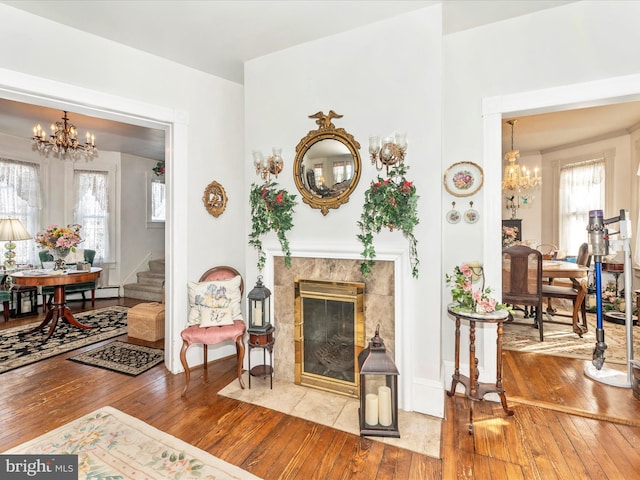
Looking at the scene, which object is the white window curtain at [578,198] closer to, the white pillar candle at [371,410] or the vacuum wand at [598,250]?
the vacuum wand at [598,250]

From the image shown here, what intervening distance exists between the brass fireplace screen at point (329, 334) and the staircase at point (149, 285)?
13.4 feet

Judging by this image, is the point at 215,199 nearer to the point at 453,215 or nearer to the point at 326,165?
the point at 326,165

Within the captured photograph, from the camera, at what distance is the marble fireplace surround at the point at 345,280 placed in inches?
98.6

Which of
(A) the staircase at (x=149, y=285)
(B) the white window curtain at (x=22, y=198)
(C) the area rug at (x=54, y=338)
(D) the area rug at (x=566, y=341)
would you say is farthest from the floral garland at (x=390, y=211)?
(B) the white window curtain at (x=22, y=198)

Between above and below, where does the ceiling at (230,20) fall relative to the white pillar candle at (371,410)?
above

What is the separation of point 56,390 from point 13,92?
245cm

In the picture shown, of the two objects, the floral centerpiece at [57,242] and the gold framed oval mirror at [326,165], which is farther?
the floral centerpiece at [57,242]

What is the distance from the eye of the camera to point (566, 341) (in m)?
3.85

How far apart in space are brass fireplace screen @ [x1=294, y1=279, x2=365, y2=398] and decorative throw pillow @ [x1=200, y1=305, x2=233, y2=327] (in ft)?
2.14

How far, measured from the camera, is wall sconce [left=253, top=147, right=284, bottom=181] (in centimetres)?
293

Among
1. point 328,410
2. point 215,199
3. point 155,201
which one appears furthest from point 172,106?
point 155,201

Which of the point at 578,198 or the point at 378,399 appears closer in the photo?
the point at 378,399

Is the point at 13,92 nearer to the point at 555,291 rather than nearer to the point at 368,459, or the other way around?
the point at 368,459

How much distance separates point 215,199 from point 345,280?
174 centimetres
